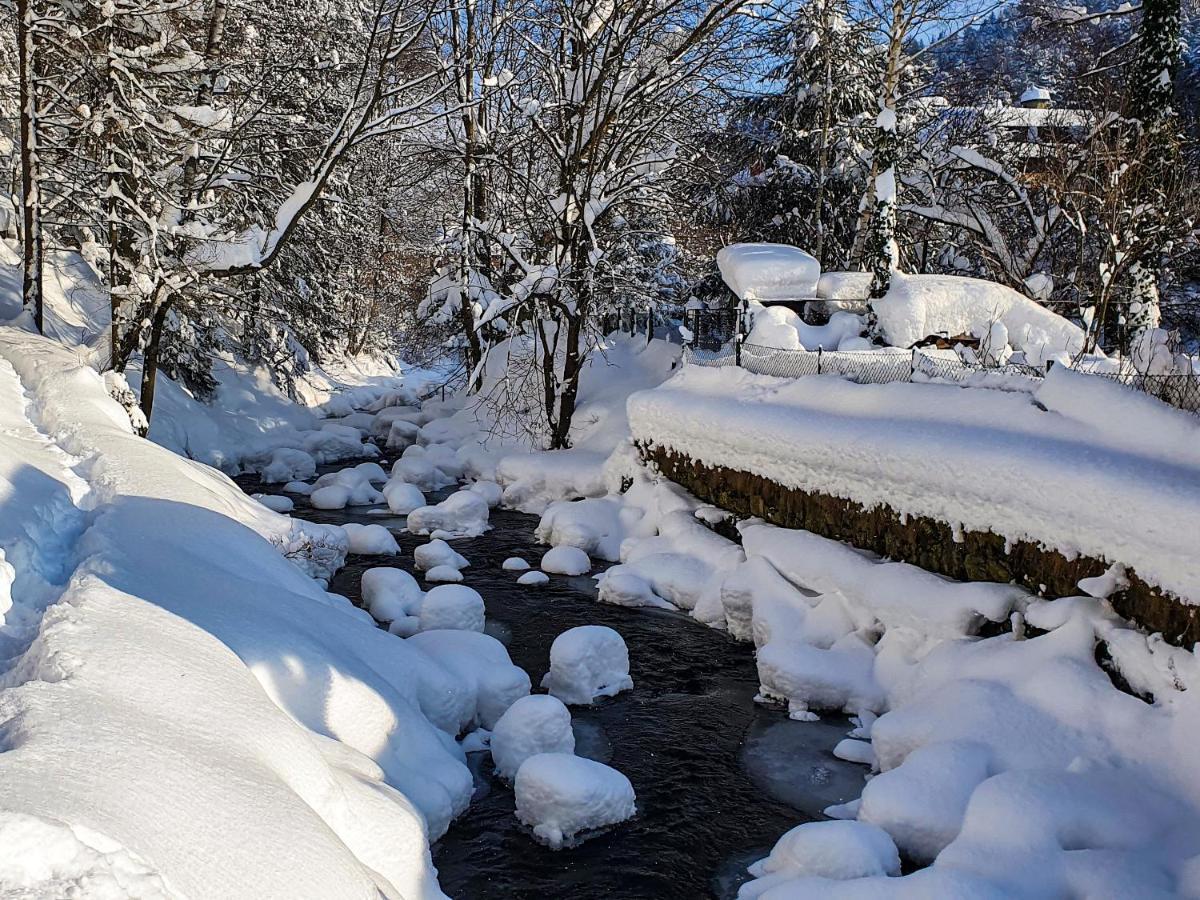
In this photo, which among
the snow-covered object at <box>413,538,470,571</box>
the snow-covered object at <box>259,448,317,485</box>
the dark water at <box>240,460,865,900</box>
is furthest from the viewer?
the snow-covered object at <box>259,448,317,485</box>

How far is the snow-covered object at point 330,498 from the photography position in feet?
51.0

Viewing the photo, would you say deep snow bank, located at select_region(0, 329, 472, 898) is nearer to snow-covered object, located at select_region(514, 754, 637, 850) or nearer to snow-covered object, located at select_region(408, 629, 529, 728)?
snow-covered object, located at select_region(408, 629, 529, 728)

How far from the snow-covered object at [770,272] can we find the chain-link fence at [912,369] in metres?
1.62

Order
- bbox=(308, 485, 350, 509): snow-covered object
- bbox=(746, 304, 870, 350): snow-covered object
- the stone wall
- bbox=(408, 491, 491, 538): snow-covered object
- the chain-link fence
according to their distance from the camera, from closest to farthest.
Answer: the stone wall < the chain-link fence < bbox=(408, 491, 491, 538): snow-covered object < bbox=(746, 304, 870, 350): snow-covered object < bbox=(308, 485, 350, 509): snow-covered object

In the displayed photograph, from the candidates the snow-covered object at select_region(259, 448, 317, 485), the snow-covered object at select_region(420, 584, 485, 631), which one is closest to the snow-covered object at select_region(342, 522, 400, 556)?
the snow-covered object at select_region(420, 584, 485, 631)

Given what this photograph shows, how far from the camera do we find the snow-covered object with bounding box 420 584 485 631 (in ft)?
29.6

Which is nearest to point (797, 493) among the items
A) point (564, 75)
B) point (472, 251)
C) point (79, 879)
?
point (79, 879)

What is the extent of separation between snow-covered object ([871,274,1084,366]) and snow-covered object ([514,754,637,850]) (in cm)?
1129

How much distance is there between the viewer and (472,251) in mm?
19859

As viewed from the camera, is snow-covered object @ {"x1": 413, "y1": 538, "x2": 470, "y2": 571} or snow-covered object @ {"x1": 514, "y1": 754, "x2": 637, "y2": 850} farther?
snow-covered object @ {"x1": 413, "y1": 538, "x2": 470, "y2": 571}

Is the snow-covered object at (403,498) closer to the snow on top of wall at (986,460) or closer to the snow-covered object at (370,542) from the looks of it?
the snow-covered object at (370,542)

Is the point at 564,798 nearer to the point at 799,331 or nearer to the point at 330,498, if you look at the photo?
the point at 330,498

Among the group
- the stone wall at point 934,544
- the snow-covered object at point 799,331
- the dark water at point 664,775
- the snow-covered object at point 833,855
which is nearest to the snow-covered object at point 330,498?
the dark water at point 664,775

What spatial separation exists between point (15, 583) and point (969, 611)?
23.0 feet
